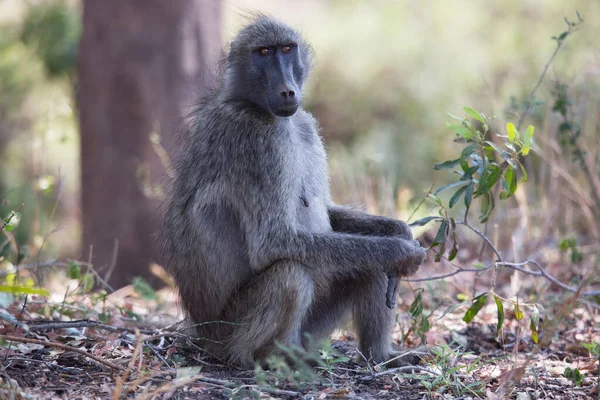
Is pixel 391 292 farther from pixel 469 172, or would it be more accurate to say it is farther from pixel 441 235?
pixel 469 172

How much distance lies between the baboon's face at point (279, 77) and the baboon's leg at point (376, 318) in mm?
1033

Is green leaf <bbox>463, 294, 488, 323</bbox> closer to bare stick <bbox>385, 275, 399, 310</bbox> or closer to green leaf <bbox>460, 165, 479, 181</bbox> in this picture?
bare stick <bbox>385, 275, 399, 310</bbox>

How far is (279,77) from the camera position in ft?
12.4

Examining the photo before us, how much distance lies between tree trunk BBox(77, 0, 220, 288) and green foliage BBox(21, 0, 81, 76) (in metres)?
4.16

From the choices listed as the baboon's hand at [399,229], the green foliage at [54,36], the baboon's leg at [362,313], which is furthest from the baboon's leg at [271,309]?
the green foliage at [54,36]

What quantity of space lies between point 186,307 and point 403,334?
1326 millimetres

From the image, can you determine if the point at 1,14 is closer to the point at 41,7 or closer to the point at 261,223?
the point at 41,7

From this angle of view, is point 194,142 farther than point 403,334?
No

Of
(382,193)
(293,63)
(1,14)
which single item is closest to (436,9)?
(1,14)

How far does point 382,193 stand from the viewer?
20.0 ft

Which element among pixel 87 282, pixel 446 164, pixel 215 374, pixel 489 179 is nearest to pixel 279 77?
pixel 446 164

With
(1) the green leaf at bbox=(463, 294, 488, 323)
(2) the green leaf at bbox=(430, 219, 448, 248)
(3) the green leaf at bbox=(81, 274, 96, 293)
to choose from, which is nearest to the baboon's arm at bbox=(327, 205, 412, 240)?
(2) the green leaf at bbox=(430, 219, 448, 248)

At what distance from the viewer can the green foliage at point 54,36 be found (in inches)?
439

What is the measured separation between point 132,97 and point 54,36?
16.3 ft
